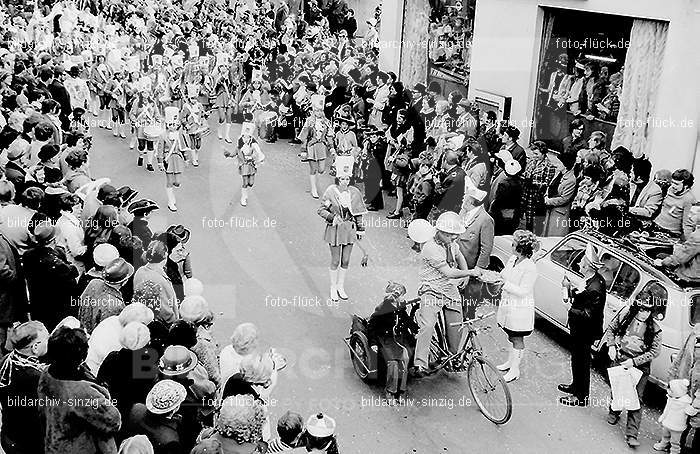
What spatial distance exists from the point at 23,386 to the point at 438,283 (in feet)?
12.4

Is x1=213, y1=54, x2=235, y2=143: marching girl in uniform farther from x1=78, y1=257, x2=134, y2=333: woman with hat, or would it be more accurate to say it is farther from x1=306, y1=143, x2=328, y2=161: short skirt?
x1=78, y1=257, x2=134, y2=333: woman with hat

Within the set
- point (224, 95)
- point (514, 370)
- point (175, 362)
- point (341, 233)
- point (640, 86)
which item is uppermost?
point (640, 86)

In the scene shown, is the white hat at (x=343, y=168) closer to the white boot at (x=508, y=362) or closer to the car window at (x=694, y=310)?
the white boot at (x=508, y=362)

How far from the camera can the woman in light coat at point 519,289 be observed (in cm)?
746

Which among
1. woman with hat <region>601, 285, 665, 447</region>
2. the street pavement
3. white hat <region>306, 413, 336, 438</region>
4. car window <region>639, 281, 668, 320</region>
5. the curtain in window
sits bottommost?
the street pavement

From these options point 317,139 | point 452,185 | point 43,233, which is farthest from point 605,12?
point 43,233

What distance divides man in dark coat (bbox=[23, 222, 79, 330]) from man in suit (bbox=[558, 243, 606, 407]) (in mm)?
4751

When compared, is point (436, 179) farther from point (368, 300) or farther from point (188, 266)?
point (188, 266)

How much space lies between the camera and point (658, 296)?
7.34 metres

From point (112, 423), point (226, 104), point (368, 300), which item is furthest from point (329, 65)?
point (112, 423)

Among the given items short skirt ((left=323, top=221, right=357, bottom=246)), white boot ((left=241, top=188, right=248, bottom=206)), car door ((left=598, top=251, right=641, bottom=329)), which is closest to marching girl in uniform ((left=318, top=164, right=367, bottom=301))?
short skirt ((left=323, top=221, right=357, bottom=246))

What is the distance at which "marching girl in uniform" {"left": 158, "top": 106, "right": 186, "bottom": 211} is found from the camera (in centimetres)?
1282

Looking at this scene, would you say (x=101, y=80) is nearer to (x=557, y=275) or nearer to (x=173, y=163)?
(x=173, y=163)

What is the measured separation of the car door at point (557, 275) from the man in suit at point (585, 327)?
79 cm
